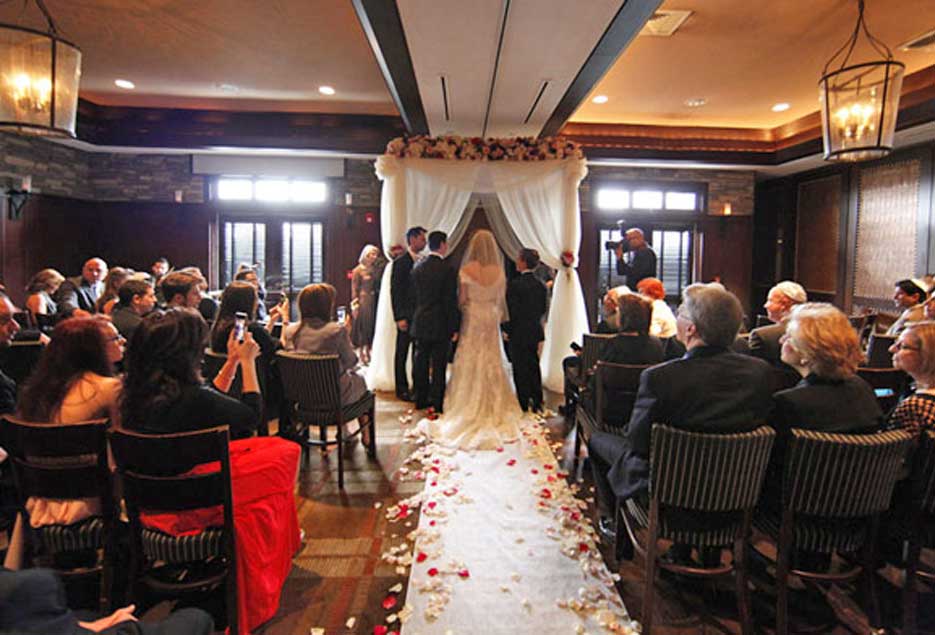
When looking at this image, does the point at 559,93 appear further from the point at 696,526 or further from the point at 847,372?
the point at 696,526

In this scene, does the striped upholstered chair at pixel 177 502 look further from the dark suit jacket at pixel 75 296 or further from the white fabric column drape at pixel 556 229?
the white fabric column drape at pixel 556 229

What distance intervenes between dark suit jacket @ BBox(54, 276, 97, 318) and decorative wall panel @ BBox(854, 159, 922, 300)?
8713 millimetres

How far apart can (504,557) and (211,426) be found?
1462mm

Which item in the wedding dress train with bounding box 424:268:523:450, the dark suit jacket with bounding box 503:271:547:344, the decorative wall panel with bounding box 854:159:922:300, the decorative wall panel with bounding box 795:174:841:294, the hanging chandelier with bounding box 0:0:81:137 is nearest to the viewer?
the hanging chandelier with bounding box 0:0:81:137

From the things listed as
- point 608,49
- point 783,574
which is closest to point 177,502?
point 783,574

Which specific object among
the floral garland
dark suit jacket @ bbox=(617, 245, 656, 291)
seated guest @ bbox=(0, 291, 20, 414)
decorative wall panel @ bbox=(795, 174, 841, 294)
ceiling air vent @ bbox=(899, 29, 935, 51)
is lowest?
seated guest @ bbox=(0, 291, 20, 414)

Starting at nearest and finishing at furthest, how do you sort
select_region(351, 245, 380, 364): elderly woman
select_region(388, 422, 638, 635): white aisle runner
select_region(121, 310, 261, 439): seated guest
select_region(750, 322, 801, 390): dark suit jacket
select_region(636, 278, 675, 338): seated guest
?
select_region(121, 310, 261, 439): seated guest < select_region(388, 422, 638, 635): white aisle runner < select_region(750, 322, 801, 390): dark suit jacket < select_region(636, 278, 675, 338): seated guest < select_region(351, 245, 380, 364): elderly woman

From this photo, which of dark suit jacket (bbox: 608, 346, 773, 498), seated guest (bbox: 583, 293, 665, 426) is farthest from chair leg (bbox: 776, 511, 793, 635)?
seated guest (bbox: 583, 293, 665, 426)

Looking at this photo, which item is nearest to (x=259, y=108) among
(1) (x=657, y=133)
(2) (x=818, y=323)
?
(1) (x=657, y=133)

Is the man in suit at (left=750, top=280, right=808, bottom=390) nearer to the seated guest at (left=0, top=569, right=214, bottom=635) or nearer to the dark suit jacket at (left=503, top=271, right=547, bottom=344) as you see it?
the dark suit jacket at (left=503, top=271, right=547, bottom=344)

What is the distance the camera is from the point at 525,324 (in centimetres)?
466

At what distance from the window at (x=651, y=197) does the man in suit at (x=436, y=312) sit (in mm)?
4521

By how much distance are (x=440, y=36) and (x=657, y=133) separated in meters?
5.16

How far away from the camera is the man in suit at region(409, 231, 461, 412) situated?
4.67m
